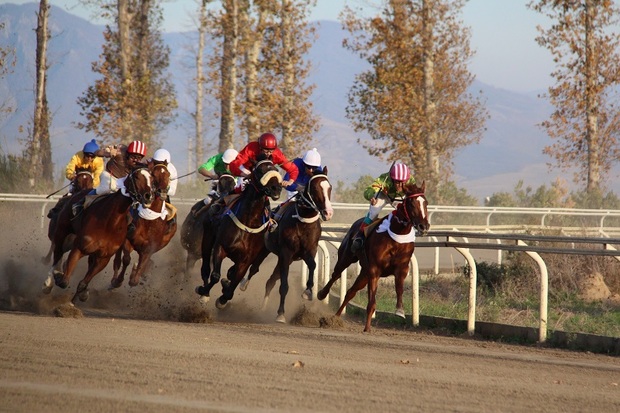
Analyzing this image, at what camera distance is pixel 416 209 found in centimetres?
1274

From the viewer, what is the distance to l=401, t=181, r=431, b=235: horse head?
12.7m

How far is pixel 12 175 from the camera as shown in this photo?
106 feet

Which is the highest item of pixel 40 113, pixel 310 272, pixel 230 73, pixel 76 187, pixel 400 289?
pixel 230 73

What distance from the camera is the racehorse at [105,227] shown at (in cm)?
1346

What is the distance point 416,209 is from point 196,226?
503 cm

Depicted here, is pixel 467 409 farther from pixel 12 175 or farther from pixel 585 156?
pixel 585 156

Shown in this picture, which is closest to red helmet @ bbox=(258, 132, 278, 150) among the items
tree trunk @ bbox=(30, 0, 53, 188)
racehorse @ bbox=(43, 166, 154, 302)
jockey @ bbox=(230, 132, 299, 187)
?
jockey @ bbox=(230, 132, 299, 187)

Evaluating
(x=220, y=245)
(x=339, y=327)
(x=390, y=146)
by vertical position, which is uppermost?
(x=390, y=146)

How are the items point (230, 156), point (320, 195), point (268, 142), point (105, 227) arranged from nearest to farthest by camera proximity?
point (320, 195)
point (105, 227)
point (268, 142)
point (230, 156)

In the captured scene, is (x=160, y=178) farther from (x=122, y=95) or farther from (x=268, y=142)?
(x=122, y=95)

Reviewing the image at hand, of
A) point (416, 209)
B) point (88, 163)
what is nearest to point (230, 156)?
point (88, 163)

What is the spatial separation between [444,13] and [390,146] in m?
5.14

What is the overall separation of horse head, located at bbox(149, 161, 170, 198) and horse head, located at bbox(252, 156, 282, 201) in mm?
1100

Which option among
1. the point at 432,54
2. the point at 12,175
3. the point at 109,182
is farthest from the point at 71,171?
the point at 432,54
